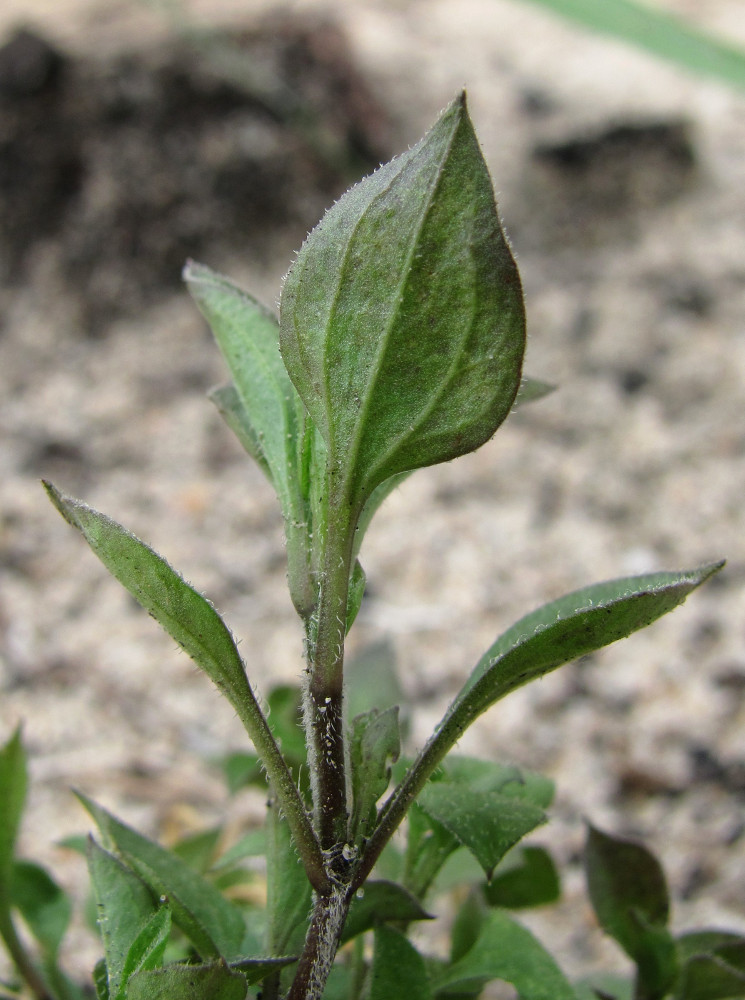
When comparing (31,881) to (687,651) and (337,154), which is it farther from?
(337,154)

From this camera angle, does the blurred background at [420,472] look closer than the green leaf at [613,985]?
No

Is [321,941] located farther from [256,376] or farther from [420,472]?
[420,472]

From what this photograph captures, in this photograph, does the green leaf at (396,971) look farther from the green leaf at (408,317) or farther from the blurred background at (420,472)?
the blurred background at (420,472)

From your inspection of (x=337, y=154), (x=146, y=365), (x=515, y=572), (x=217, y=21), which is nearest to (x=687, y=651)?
(x=515, y=572)

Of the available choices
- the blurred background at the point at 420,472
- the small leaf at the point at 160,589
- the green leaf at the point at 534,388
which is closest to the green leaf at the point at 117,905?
the small leaf at the point at 160,589

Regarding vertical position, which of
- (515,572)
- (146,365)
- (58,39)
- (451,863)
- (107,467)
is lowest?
(451,863)

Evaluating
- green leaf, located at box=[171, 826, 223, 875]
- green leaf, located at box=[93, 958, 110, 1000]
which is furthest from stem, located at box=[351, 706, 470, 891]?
green leaf, located at box=[171, 826, 223, 875]
